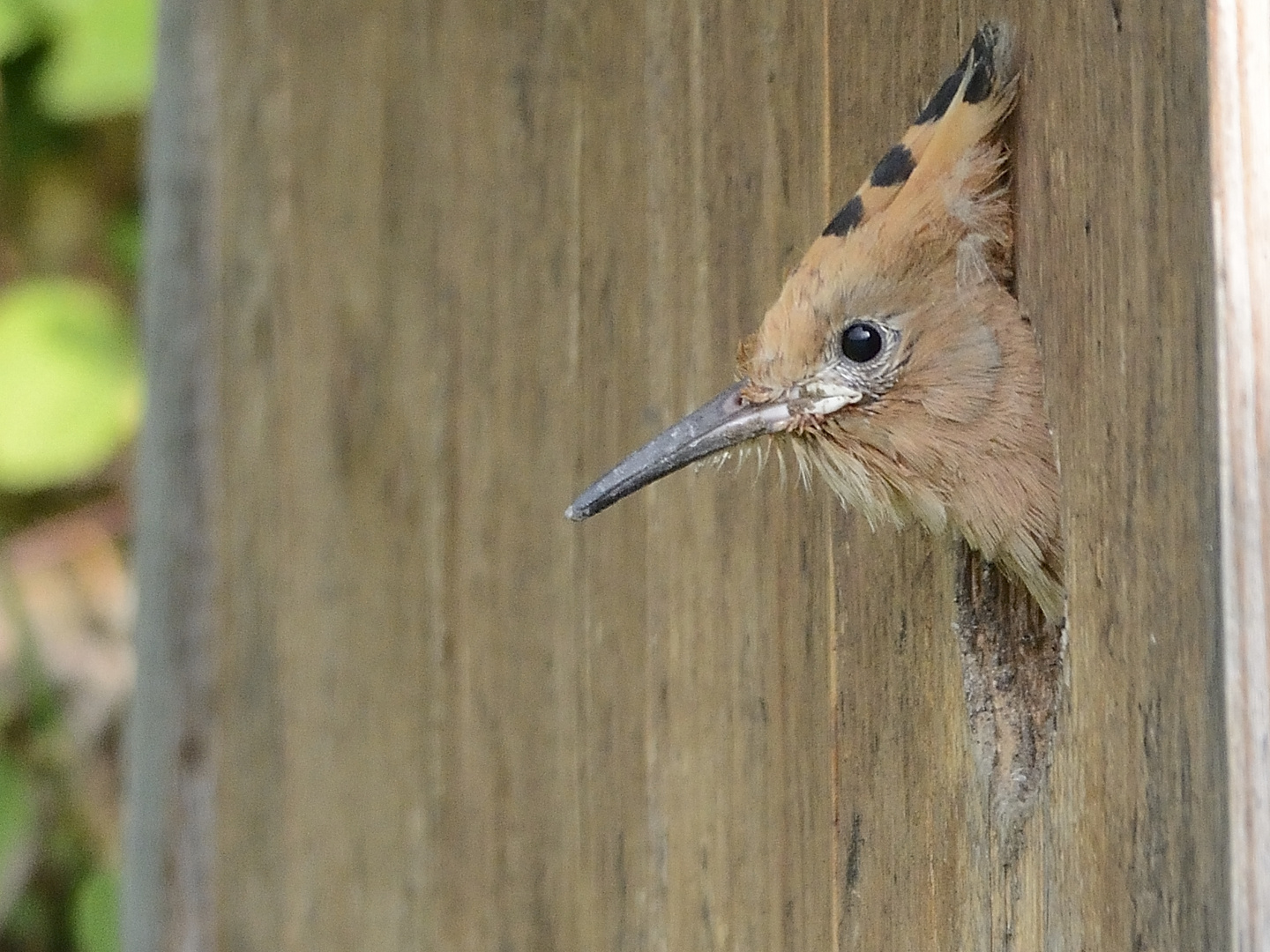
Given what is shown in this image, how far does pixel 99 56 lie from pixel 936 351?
76.7 inches

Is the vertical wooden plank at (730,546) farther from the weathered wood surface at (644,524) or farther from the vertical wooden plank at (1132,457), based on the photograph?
the vertical wooden plank at (1132,457)

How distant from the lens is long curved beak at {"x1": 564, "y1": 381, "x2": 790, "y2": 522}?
103 centimetres

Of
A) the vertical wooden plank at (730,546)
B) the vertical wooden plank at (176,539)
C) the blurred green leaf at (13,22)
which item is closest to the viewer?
the vertical wooden plank at (730,546)

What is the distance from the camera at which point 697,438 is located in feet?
3.40

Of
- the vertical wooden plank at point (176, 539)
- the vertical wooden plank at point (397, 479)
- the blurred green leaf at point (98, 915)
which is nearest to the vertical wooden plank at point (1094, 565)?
the vertical wooden plank at point (397, 479)

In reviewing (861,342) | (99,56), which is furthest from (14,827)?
(861,342)

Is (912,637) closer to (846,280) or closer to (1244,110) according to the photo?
(846,280)

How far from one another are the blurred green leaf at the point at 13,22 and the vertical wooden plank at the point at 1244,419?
82.3 inches

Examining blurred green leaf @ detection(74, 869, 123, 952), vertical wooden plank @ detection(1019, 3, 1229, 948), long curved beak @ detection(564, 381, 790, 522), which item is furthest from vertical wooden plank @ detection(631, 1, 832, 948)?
blurred green leaf @ detection(74, 869, 123, 952)

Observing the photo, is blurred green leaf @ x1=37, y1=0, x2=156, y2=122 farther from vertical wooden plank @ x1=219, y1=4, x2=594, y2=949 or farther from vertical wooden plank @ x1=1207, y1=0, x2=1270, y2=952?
vertical wooden plank @ x1=1207, y1=0, x2=1270, y2=952

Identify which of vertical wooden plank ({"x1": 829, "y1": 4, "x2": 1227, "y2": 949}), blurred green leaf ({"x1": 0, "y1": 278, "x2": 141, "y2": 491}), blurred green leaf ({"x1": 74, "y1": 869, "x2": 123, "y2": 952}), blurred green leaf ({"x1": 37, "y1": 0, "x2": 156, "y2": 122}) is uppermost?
blurred green leaf ({"x1": 37, "y1": 0, "x2": 156, "y2": 122})

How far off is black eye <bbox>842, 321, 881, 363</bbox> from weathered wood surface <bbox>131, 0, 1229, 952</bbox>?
104 mm

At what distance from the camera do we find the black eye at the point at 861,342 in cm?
98

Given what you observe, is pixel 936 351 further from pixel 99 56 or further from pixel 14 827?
pixel 14 827
